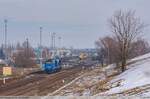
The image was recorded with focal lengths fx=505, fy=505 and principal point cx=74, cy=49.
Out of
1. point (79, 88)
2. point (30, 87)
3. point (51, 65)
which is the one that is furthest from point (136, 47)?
point (79, 88)

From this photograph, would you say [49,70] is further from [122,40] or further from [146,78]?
Answer: [146,78]

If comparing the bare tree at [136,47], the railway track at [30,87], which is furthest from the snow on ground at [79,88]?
the bare tree at [136,47]

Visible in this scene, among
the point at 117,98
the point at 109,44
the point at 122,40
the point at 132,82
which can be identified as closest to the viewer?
the point at 117,98

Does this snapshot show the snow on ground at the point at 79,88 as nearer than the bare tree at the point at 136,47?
Yes

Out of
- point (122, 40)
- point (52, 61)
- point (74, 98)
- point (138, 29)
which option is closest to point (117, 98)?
point (74, 98)

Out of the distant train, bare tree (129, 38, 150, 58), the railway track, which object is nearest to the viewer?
the railway track

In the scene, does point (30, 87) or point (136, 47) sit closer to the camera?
point (30, 87)

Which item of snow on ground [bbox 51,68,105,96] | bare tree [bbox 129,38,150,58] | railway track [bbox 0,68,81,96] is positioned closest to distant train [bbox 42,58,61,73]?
bare tree [bbox 129,38,150,58]

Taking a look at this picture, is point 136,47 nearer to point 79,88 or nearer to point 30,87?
point 30,87

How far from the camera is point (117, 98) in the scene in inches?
836

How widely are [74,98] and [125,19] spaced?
161 ft

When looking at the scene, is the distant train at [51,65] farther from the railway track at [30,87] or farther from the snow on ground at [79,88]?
the snow on ground at [79,88]

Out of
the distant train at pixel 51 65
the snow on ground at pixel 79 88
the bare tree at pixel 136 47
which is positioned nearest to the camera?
the snow on ground at pixel 79 88

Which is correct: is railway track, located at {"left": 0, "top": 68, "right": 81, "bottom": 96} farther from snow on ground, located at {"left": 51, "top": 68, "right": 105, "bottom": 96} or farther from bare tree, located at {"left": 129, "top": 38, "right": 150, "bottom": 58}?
bare tree, located at {"left": 129, "top": 38, "right": 150, "bottom": 58}
